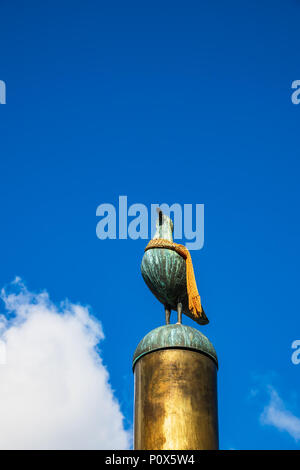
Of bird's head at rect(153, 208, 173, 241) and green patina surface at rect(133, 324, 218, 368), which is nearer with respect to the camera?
green patina surface at rect(133, 324, 218, 368)

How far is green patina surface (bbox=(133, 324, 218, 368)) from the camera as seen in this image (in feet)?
56.3

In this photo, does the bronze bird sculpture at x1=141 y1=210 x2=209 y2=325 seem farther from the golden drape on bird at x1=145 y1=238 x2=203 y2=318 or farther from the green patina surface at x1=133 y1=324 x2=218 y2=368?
the green patina surface at x1=133 y1=324 x2=218 y2=368

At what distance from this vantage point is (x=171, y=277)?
18500 millimetres

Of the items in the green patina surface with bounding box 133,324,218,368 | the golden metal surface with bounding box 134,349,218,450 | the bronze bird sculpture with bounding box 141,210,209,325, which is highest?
the bronze bird sculpture with bounding box 141,210,209,325

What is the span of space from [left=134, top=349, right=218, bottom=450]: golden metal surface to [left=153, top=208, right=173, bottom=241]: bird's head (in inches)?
110

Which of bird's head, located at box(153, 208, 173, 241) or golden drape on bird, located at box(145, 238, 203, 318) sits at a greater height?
bird's head, located at box(153, 208, 173, 241)

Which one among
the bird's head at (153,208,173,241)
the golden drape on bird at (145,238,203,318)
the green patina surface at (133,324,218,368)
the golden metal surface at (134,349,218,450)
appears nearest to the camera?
the golden metal surface at (134,349,218,450)

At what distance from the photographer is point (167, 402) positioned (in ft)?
54.3

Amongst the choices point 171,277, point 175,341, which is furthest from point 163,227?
point 175,341

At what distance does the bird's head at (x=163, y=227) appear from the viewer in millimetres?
19000

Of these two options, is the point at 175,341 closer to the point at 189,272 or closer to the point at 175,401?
the point at 175,401

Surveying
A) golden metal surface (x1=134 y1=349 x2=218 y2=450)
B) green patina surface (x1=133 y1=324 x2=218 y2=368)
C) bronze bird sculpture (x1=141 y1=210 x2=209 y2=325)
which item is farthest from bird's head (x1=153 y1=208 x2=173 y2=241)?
golden metal surface (x1=134 y1=349 x2=218 y2=450)

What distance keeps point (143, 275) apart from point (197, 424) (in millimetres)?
3591
